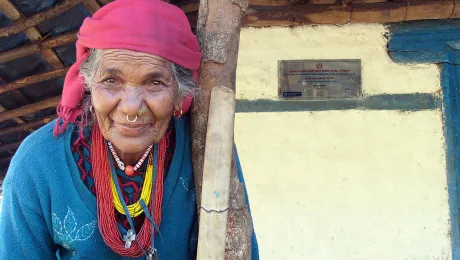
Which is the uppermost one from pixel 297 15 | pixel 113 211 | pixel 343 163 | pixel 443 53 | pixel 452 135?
pixel 297 15

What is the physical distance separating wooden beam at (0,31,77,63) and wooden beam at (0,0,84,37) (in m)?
0.31

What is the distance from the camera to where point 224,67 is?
208cm

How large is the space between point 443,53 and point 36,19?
2843 millimetres

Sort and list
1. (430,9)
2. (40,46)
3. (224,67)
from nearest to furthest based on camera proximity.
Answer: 1. (224,67)
2. (40,46)
3. (430,9)

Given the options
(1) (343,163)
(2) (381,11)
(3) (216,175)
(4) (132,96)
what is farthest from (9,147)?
(3) (216,175)

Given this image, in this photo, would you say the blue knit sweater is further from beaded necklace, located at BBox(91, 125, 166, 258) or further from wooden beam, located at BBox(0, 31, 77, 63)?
wooden beam, located at BBox(0, 31, 77, 63)

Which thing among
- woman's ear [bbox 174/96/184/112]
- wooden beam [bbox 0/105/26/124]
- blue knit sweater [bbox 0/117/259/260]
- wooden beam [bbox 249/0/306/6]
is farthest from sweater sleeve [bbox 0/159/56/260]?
wooden beam [bbox 0/105/26/124]

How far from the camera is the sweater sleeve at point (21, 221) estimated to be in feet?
6.86

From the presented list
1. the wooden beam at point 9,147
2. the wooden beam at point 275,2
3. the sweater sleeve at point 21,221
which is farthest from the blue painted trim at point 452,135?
the wooden beam at point 9,147

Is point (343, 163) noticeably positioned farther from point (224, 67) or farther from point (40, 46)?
point (224, 67)

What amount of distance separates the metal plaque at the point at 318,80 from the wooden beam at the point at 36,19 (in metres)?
1.58

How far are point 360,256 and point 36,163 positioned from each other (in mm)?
2948

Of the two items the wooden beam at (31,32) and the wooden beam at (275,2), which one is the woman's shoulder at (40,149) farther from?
the wooden beam at (275,2)

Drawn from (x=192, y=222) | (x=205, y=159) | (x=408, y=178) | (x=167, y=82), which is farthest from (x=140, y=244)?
(x=408, y=178)
